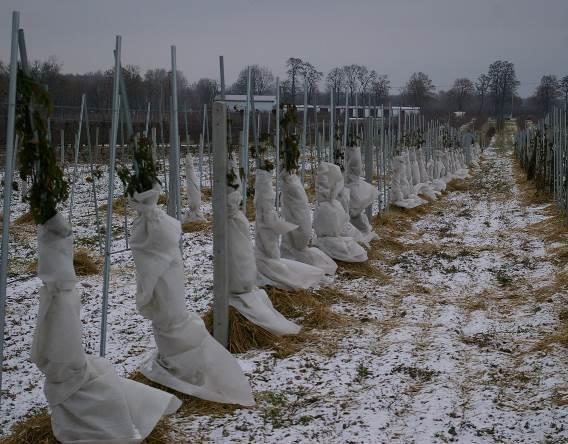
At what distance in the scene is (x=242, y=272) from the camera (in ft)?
15.7

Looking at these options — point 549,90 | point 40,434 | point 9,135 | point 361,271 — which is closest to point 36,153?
point 9,135

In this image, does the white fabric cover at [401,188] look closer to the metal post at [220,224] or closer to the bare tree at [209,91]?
the bare tree at [209,91]

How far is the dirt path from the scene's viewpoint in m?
3.44

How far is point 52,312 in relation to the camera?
114 inches

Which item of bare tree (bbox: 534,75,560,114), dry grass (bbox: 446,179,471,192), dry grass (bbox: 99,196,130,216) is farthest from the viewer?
bare tree (bbox: 534,75,560,114)

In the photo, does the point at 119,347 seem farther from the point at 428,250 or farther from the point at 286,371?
the point at 428,250

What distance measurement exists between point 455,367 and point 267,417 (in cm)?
147

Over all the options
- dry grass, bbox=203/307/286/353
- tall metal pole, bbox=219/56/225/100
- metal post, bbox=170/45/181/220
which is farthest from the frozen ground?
tall metal pole, bbox=219/56/225/100

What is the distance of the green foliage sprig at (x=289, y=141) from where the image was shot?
6254 mm

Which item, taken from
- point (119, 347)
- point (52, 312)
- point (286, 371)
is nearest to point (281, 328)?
point (286, 371)

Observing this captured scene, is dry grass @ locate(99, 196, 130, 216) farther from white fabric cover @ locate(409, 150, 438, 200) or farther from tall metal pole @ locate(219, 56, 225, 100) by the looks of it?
tall metal pole @ locate(219, 56, 225, 100)

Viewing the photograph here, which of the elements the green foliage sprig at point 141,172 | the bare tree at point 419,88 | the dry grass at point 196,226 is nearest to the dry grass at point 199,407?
the green foliage sprig at point 141,172

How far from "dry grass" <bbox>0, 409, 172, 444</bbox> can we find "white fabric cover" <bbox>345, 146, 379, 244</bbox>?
5423mm

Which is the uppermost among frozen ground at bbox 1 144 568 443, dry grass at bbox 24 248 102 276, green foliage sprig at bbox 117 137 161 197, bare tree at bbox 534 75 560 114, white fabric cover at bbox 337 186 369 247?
bare tree at bbox 534 75 560 114
